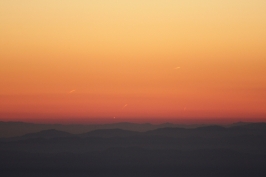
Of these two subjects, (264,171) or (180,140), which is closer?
(264,171)

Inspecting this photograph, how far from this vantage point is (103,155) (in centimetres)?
4859

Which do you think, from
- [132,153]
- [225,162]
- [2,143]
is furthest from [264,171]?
[2,143]

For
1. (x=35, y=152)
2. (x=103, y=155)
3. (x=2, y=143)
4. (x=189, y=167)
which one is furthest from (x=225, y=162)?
(x=2, y=143)

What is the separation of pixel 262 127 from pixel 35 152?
91.0 ft

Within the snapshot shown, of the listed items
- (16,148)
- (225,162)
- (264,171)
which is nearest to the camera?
(264,171)

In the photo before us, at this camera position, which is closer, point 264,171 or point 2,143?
point 264,171

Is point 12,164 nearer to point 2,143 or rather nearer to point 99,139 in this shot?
point 2,143

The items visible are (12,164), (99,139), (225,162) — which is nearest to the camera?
(12,164)

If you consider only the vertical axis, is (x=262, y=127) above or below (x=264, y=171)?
above

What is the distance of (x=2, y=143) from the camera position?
49.2m

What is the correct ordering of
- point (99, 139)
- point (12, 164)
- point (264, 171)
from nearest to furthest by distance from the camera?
1. point (264, 171)
2. point (12, 164)
3. point (99, 139)

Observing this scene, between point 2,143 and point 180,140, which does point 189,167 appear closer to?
point 180,140

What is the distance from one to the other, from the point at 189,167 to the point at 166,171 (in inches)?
109

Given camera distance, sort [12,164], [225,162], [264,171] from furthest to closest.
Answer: [225,162] < [12,164] < [264,171]
